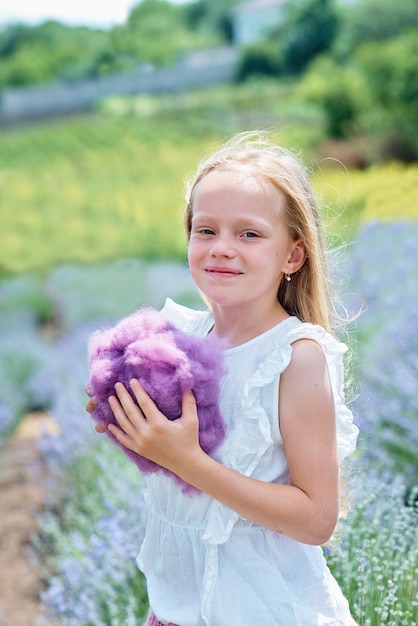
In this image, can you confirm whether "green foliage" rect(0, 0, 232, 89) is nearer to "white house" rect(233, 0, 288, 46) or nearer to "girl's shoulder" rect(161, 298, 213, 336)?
"white house" rect(233, 0, 288, 46)

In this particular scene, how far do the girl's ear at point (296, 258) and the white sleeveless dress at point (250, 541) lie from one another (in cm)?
9

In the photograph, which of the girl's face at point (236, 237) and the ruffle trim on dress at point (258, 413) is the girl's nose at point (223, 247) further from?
the ruffle trim on dress at point (258, 413)

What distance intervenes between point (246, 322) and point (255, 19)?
7.69m

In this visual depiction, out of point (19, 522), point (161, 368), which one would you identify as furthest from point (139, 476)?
point (161, 368)

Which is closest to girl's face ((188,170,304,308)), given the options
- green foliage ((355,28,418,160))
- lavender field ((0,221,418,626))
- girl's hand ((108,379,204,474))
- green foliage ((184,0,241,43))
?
girl's hand ((108,379,204,474))

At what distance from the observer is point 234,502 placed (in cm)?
132

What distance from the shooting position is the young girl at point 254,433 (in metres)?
1.33

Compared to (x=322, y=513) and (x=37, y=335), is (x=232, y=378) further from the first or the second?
(x=37, y=335)

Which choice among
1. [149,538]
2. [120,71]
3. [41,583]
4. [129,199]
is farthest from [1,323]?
[149,538]

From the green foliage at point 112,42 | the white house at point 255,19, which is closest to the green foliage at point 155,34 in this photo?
the green foliage at point 112,42

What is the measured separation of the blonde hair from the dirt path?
196 centimetres

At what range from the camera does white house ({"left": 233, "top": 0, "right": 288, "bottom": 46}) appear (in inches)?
333

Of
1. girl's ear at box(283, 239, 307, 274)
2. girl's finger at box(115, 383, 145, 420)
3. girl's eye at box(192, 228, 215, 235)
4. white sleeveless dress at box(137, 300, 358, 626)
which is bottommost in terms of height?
white sleeveless dress at box(137, 300, 358, 626)

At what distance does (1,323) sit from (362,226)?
125 inches
